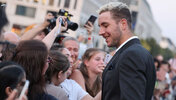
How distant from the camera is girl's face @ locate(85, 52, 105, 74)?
509 cm

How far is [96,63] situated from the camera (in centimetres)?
514

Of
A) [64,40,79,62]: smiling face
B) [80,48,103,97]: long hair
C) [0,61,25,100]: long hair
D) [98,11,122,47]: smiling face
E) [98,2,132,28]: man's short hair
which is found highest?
[98,2,132,28]: man's short hair

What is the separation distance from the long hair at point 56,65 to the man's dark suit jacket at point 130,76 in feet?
2.97

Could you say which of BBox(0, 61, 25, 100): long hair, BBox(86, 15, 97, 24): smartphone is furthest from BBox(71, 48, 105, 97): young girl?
BBox(0, 61, 25, 100): long hair

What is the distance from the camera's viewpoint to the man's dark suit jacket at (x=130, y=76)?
99.0 inches

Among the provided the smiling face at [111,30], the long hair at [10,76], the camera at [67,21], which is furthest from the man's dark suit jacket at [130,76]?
the camera at [67,21]

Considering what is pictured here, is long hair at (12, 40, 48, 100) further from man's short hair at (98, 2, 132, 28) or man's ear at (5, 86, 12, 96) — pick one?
man's short hair at (98, 2, 132, 28)

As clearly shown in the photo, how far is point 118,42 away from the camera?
3014mm

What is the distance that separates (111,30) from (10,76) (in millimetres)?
1175

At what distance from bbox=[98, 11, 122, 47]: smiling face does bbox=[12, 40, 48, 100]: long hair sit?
61 centimetres

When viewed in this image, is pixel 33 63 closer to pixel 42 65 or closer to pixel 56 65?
pixel 42 65

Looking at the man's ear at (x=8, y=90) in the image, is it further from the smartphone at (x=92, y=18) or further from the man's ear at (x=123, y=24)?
the smartphone at (x=92, y=18)

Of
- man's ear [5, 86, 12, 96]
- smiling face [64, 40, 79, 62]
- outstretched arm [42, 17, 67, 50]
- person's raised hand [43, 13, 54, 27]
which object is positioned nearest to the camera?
man's ear [5, 86, 12, 96]

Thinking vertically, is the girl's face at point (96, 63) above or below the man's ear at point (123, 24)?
below
